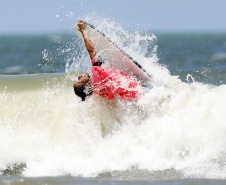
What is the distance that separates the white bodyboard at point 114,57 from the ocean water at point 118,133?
18 centimetres

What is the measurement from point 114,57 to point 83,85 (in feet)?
4.19

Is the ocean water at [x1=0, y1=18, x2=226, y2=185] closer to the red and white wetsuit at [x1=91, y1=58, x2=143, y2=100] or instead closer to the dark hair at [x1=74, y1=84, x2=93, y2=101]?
the red and white wetsuit at [x1=91, y1=58, x2=143, y2=100]

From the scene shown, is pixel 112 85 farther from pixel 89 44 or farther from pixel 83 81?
pixel 89 44

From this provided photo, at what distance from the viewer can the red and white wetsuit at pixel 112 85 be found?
6750mm

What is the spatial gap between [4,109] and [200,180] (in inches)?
154

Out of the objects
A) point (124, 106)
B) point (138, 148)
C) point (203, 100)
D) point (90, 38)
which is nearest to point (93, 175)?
point (138, 148)

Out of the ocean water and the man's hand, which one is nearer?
the ocean water

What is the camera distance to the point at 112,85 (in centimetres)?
677

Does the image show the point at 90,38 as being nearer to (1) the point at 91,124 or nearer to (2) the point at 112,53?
(2) the point at 112,53

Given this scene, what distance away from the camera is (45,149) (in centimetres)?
703

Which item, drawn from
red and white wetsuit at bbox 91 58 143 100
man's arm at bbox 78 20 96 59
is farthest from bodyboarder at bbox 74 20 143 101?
man's arm at bbox 78 20 96 59

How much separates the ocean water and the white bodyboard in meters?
0.18

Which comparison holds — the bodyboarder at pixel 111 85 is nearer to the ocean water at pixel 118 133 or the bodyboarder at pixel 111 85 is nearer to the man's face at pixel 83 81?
the man's face at pixel 83 81

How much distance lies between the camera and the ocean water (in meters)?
6.01
